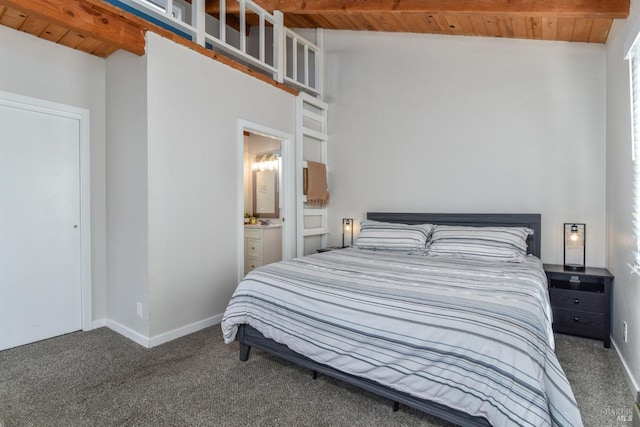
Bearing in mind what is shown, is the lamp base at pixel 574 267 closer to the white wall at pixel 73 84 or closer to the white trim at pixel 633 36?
the white trim at pixel 633 36

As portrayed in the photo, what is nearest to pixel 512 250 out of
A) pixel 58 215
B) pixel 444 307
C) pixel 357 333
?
pixel 444 307

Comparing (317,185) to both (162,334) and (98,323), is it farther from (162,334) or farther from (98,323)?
(98,323)

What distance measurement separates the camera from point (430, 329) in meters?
1.59

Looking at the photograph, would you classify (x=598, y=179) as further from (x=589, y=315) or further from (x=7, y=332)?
(x=7, y=332)

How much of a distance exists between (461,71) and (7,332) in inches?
186

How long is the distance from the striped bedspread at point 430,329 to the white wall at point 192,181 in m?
0.78

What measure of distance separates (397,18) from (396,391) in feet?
11.7

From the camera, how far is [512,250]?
292 centimetres

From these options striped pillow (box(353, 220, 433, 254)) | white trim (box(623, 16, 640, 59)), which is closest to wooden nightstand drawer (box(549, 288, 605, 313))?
striped pillow (box(353, 220, 433, 254))

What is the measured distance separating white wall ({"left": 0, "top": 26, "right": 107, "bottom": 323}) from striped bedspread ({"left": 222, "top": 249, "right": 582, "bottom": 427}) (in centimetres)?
163

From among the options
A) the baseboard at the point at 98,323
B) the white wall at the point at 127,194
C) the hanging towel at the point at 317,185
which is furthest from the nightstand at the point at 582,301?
the baseboard at the point at 98,323

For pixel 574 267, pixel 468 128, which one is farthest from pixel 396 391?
pixel 468 128

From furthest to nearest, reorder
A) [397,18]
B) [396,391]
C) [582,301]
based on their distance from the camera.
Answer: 1. [397,18]
2. [582,301]
3. [396,391]

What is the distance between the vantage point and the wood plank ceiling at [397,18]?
234 cm
